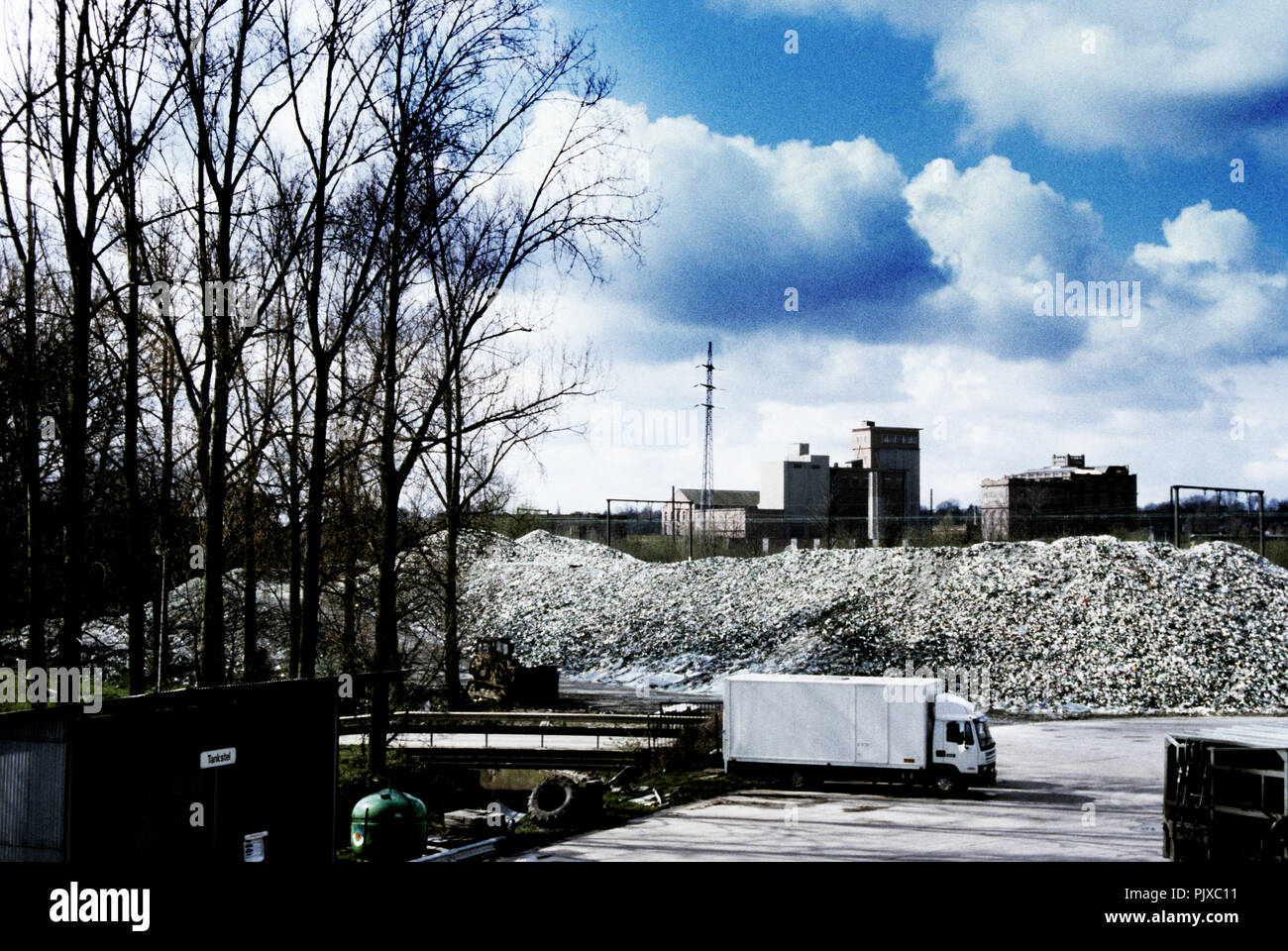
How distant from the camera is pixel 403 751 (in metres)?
27.8

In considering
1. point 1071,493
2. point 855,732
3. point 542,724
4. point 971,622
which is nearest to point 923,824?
point 855,732

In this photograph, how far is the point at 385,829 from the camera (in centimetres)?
1407

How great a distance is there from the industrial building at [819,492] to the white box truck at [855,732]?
232 ft

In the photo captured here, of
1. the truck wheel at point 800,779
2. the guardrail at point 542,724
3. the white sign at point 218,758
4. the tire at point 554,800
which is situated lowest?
the guardrail at point 542,724

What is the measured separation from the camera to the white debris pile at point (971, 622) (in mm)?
39062

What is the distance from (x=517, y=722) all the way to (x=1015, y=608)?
23.0 metres

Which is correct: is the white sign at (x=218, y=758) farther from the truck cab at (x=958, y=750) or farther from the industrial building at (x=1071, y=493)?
the industrial building at (x=1071, y=493)

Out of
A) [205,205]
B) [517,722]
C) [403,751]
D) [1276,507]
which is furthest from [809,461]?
[205,205]

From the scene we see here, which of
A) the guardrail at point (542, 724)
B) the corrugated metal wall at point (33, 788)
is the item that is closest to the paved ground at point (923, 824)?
the guardrail at point (542, 724)

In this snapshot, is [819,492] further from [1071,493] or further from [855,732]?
[855,732]

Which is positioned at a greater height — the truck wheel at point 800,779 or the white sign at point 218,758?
the white sign at point 218,758

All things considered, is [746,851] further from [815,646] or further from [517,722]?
[815,646]

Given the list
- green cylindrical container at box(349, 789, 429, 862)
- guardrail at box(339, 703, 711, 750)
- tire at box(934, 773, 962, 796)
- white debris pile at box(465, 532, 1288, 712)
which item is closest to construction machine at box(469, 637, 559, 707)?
white debris pile at box(465, 532, 1288, 712)

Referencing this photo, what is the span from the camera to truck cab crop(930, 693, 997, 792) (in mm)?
22828
